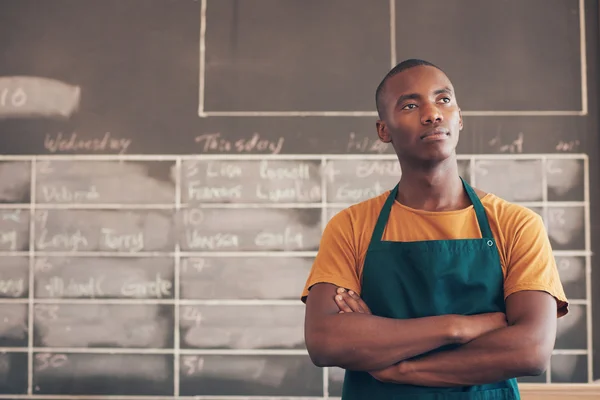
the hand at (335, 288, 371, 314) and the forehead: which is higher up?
the forehead

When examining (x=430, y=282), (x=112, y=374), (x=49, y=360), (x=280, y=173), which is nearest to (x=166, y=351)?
(x=112, y=374)

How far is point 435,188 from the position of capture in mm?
1269

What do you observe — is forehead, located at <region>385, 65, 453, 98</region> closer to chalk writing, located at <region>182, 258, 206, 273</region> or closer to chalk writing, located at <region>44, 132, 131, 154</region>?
chalk writing, located at <region>182, 258, 206, 273</region>

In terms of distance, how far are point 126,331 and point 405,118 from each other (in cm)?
183

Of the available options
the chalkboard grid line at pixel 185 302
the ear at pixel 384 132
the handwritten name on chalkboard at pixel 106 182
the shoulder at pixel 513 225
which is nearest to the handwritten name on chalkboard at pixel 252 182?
the handwritten name on chalkboard at pixel 106 182

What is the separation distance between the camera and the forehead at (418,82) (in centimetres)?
127

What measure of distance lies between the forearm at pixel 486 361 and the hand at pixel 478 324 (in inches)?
0.5

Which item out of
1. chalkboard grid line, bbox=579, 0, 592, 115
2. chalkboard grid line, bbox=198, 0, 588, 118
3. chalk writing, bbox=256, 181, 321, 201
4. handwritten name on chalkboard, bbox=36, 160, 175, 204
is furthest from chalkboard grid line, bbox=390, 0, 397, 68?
handwritten name on chalkboard, bbox=36, 160, 175, 204

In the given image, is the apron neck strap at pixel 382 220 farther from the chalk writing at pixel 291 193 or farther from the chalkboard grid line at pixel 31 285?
the chalkboard grid line at pixel 31 285

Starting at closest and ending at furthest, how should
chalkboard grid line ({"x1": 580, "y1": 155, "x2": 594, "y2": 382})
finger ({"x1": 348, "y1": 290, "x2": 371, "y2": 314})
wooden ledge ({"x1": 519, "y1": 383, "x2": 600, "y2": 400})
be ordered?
finger ({"x1": 348, "y1": 290, "x2": 371, "y2": 314}) → wooden ledge ({"x1": 519, "y1": 383, "x2": 600, "y2": 400}) → chalkboard grid line ({"x1": 580, "y1": 155, "x2": 594, "y2": 382})

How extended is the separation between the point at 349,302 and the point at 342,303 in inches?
0.5

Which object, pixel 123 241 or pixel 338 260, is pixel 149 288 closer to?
pixel 123 241

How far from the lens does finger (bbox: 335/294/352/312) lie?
4.06 ft

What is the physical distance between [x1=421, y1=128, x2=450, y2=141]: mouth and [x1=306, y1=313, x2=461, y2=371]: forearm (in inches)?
13.2
